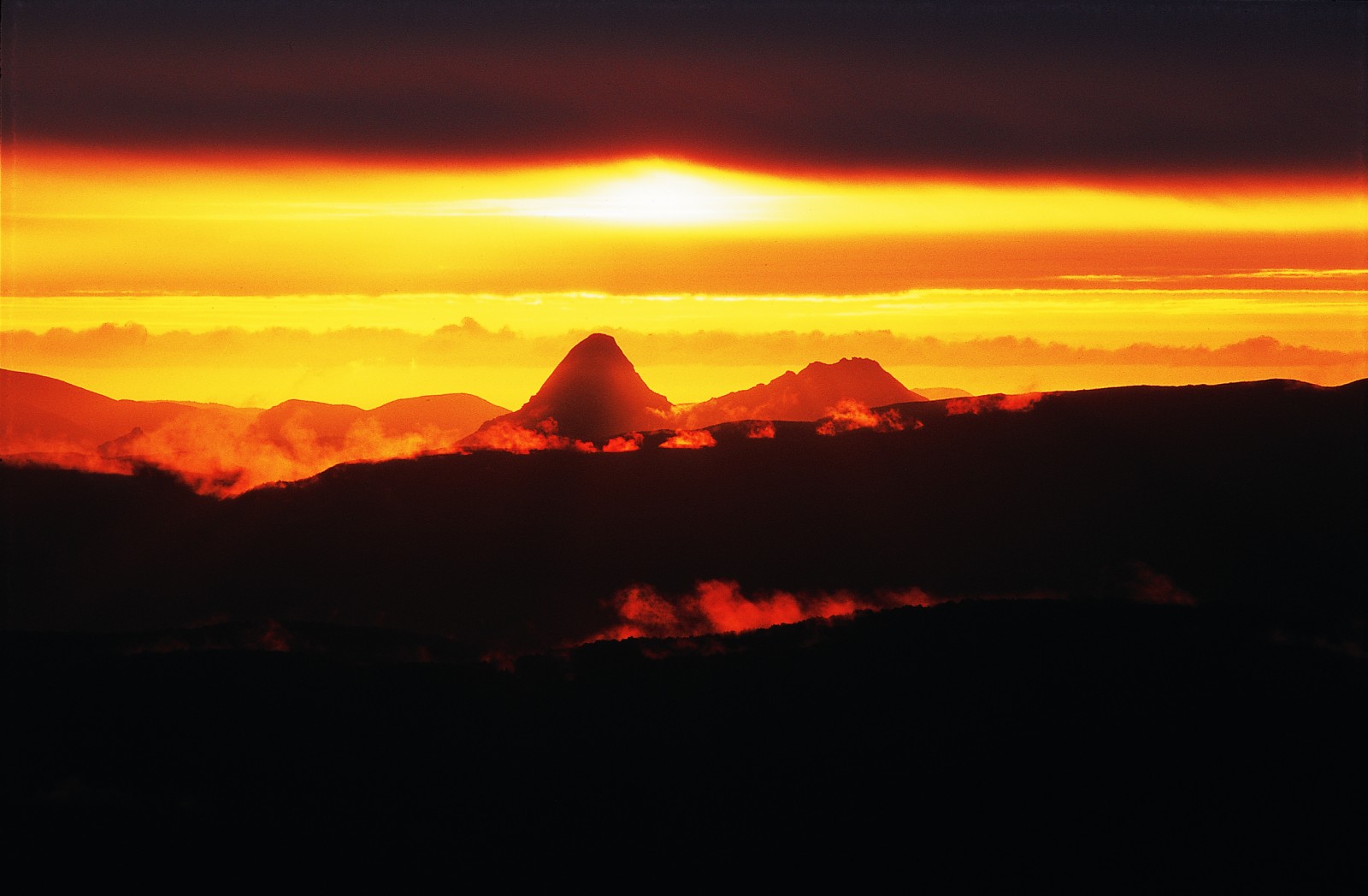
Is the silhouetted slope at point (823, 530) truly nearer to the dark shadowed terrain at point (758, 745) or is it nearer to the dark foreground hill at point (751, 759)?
the dark shadowed terrain at point (758, 745)

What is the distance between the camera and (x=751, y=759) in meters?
67.6

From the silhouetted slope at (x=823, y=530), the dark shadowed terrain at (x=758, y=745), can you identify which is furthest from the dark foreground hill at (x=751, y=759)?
the silhouetted slope at (x=823, y=530)

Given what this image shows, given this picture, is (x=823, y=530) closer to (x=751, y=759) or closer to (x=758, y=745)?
(x=758, y=745)

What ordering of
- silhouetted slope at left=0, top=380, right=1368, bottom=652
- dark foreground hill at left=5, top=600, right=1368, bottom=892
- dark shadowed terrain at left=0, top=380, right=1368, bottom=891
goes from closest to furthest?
1. dark foreground hill at left=5, top=600, right=1368, bottom=892
2. dark shadowed terrain at left=0, top=380, right=1368, bottom=891
3. silhouetted slope at left=0, top=380, right=1368, bottom=652

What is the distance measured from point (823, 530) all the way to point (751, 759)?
110 m

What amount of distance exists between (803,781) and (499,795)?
1537cm

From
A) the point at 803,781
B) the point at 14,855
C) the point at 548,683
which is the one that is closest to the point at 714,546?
the point at 548,683

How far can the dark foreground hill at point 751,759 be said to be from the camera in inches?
2270

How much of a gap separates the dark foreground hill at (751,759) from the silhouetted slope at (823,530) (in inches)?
2640

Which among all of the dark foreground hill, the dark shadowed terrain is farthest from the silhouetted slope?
the dark foreground hill

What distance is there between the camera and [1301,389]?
7072 inches

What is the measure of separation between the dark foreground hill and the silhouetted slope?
67.0m

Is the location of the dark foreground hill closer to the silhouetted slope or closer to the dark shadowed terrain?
the dark shadowed terrain

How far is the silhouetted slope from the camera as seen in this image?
156 meters
